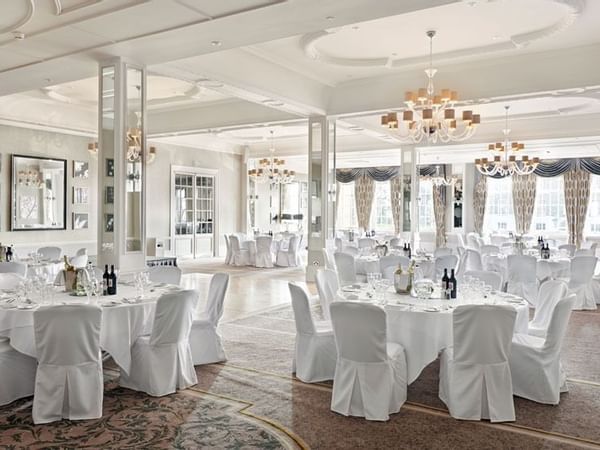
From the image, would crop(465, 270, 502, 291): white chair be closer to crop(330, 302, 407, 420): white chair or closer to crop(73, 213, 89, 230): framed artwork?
crop(330, 302, 407, 420): white chair

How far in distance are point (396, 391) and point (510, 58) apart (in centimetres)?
632

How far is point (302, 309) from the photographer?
196 inches

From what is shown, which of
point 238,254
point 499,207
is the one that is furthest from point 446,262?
point 499,207

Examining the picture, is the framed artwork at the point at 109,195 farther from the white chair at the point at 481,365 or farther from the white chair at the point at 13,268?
the white chair at the point at 481,365

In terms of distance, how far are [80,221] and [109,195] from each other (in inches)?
275

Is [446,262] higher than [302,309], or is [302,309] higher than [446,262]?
[446,262]

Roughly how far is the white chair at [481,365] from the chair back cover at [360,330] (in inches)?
22.9

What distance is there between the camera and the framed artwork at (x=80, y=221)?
13.1 metres

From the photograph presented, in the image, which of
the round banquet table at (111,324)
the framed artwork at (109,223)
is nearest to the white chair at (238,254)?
the framed artwork at (109,223)

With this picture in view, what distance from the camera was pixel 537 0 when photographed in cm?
617

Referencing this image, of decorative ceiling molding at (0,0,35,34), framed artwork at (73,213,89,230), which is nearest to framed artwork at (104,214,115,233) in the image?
decorative ceiling molding at (0,0,35,34)

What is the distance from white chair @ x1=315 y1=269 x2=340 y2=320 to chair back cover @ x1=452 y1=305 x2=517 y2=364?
1829mm

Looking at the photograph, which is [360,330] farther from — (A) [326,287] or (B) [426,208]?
(B) [426,208]

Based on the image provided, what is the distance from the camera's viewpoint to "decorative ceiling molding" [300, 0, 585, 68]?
653 centimetres
